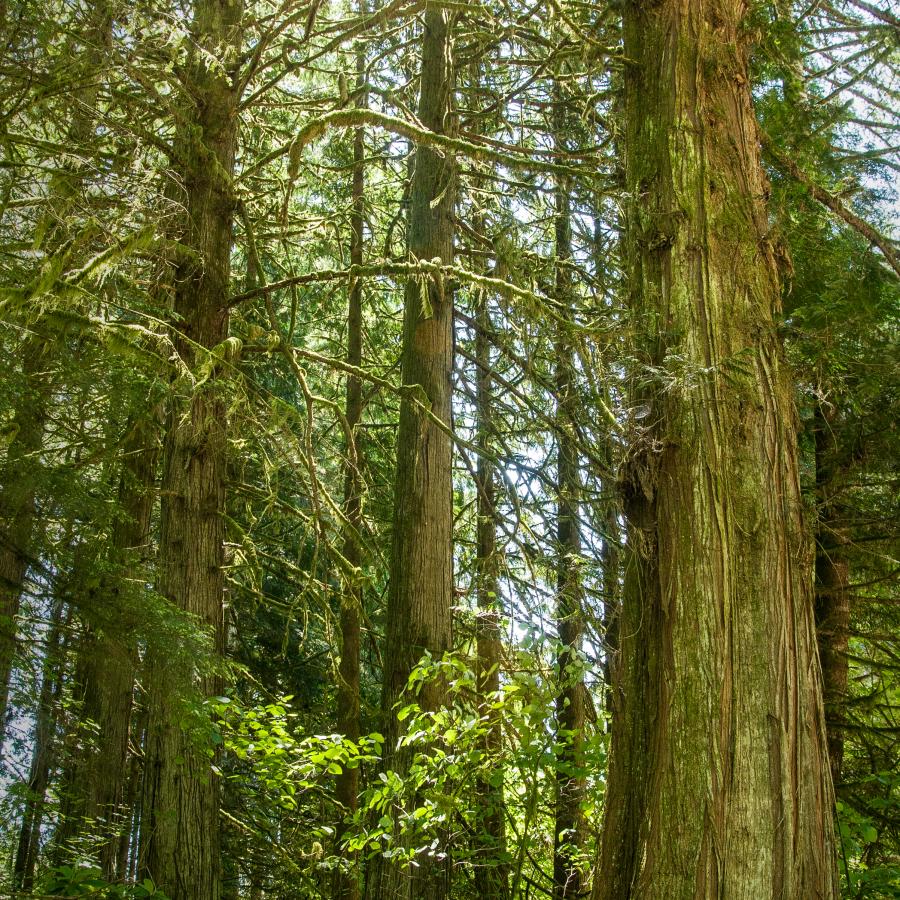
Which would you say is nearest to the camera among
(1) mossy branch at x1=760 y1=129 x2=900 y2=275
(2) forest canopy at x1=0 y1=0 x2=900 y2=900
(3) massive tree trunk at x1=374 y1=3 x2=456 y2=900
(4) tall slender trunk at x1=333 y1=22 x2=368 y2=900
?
(2) forest canopy at x1=0 y1=0 x2=900 y2=900

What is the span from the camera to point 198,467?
632 centimetres

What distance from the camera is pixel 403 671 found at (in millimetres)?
6961

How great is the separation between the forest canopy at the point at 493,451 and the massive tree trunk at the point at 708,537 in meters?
0.01

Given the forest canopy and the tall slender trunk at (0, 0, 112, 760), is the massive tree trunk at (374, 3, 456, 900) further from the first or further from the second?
the tall slender trunk at (0, 0, 112, 760)

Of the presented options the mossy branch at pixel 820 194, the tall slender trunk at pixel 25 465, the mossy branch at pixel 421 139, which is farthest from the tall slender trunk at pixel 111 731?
the mossy branch at pixel 820 194

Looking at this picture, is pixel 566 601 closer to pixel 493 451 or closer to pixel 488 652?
pixel 493 451

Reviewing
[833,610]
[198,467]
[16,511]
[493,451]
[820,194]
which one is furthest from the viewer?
[493,451]

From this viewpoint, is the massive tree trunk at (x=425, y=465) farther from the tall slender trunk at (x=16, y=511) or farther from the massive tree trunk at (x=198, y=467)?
the tall slender trunk at (x=16, y=511)

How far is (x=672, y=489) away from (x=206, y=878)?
4.11 m

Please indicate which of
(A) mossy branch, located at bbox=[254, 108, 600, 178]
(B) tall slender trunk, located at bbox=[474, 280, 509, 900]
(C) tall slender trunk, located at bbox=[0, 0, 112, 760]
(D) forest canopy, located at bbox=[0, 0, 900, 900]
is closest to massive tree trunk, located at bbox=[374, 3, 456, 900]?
(D) forest canopy, located at bbox=[0, 0, 900, 900]

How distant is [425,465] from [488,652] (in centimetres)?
247

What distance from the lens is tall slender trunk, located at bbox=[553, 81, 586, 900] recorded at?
195 inches

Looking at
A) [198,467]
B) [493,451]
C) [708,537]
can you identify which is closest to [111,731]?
[198,467]

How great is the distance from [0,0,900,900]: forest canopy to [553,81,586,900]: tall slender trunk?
0.30 ft
